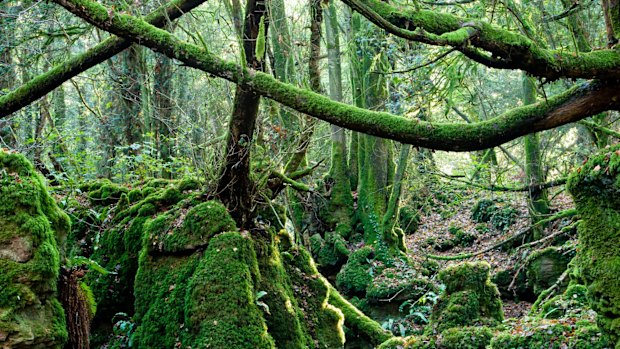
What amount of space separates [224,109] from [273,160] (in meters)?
1.69

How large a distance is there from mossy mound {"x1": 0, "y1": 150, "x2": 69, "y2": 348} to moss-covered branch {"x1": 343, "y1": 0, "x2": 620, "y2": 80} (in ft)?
11.5

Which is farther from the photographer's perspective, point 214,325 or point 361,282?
point 361,282

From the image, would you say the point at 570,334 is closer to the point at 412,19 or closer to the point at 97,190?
the point at 412,19

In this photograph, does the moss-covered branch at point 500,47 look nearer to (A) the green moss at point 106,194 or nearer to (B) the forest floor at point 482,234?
(A) the green moss at point 106,194

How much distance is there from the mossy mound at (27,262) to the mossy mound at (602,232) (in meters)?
4.65

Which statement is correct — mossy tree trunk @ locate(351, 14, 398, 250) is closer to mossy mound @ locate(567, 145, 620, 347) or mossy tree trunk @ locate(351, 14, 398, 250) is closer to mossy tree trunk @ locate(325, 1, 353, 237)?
mossy tree trunk @ locate(325, 1, 353, 237)

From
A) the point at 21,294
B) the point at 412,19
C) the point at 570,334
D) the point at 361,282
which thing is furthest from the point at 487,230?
the point at 21,294

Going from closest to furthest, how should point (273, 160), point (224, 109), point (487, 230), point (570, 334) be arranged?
1. point (570, 334)
2. point (273, 160)
3. point (224, 109)
4. point (487, 230)

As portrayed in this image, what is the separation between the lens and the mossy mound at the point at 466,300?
21.9ft

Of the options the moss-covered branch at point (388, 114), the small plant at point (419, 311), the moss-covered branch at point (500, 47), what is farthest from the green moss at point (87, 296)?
the small plant at point (419, 311)

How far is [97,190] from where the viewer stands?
8688 mm

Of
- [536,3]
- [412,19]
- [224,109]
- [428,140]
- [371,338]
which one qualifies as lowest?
[371,338]

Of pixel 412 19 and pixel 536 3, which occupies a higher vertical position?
pixel 536 3

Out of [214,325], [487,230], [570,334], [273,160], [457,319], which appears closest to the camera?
[570,334]
